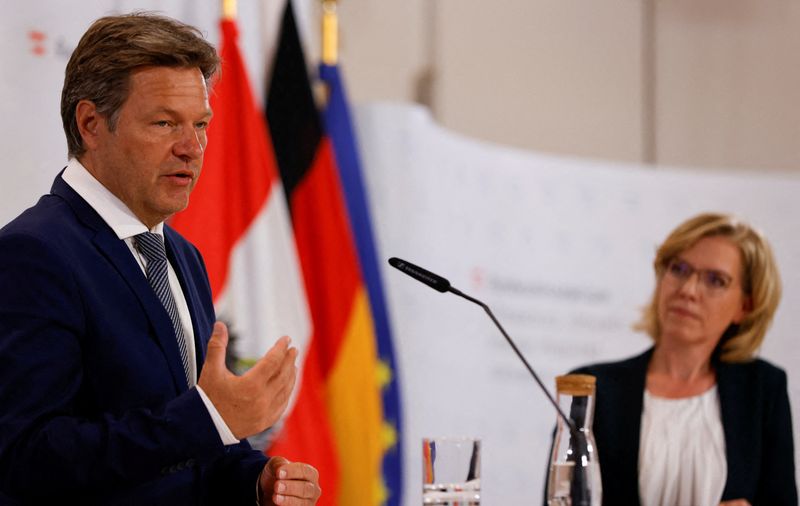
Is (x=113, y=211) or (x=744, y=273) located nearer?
(x=113, y=211)

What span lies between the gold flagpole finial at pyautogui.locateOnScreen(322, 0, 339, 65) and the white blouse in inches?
78.9

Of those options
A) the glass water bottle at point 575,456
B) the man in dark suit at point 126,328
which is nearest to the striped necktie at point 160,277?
the man in dark suit at point 126,328

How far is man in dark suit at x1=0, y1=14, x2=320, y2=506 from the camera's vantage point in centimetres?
153

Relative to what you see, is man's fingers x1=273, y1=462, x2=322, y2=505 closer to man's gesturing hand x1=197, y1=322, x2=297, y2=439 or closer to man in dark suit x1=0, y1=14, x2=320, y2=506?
man in dark suit x1=0, y1=14, x2=320, y2=506

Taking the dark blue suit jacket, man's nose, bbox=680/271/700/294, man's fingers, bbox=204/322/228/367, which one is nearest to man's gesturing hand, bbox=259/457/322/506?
the dark blue suit jacket

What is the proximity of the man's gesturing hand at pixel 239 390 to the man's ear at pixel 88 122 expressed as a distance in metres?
0.42

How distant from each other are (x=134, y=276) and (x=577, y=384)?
2.64ft

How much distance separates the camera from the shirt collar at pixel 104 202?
1747 millimetres

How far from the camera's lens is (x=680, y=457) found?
3.00 m

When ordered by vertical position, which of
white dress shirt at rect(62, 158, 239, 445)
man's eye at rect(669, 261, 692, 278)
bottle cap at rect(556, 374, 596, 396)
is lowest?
bottle cap at rect(556, 374, 596, 396)

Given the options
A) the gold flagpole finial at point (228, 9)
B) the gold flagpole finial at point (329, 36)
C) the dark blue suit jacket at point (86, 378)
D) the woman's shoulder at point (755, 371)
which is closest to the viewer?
the dark blue suit jacket at point (86, 378)

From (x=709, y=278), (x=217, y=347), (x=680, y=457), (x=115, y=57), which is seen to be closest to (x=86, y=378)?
(x=217, y=347)

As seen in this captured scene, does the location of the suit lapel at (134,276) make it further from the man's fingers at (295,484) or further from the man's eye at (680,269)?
the man's eye at (680,269)

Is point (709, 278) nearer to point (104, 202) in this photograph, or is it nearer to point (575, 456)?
point (575, 456)
